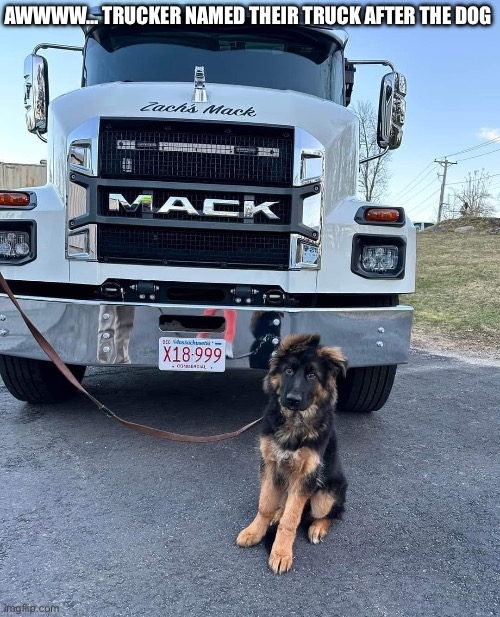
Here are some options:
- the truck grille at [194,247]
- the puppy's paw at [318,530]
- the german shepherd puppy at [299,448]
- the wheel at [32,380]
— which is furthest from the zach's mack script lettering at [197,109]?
the puppy's paw at [318,530]

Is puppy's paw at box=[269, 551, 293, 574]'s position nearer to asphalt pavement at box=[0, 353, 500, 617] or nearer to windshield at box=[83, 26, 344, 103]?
asphalt pavement at box=[0, 353, 500, 617]

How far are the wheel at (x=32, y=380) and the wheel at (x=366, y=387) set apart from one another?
8.07ft

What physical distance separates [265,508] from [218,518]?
344 mm

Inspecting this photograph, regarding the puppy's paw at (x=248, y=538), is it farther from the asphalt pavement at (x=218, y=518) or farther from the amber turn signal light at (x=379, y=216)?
the amber turn signal light at (x=379, y=216)

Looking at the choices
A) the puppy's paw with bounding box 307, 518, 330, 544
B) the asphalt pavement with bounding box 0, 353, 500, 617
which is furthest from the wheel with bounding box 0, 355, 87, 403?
the puppy's paw with bounding box 307, 518, 330, 544

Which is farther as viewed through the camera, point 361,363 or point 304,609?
point 361,363

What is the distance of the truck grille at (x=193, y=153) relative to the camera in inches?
154

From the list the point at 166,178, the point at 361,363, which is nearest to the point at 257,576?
the point at 361,363

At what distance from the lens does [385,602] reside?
7.84ft

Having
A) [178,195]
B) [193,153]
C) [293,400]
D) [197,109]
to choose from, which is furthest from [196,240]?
[293,400]

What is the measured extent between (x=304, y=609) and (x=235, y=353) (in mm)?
1820

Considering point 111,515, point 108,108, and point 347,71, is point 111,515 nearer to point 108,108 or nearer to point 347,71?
point 108,108

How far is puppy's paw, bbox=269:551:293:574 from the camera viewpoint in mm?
2600

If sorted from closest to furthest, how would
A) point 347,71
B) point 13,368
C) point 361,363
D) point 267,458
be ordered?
point 267,458, point 361,363, point 13,368, point 347,71
